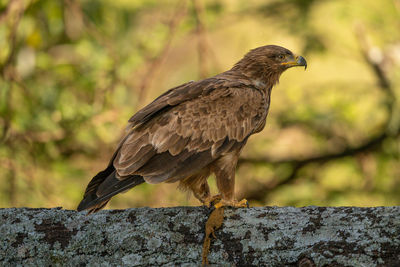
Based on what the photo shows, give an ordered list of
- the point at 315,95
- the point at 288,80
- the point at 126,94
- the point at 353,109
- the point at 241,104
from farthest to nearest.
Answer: the point at 288,80 < the point at 315,95 < the point at 353,109 < the point at 126,94 < the point at 241,104

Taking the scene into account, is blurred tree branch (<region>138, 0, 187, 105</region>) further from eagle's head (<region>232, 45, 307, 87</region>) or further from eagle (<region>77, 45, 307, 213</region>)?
eagle (<region>77, 45, 307, 213</region>)

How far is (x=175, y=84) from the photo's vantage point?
8.09 m

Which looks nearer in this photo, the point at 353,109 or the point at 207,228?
the point at 207,228

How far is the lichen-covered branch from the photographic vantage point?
3031 millimetres

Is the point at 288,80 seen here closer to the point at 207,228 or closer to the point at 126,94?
the point at 126,94

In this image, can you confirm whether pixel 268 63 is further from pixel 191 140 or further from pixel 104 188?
pixel 104 188

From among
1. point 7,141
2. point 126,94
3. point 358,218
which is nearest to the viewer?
point 358,218

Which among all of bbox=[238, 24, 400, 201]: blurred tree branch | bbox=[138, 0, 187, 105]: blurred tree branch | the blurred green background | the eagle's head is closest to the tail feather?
the eagle's head

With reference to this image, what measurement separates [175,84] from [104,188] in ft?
14.4

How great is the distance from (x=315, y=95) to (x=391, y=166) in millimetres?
1487

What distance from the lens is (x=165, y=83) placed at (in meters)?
8.77

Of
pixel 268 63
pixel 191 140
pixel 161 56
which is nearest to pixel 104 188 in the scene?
pixel 191 140

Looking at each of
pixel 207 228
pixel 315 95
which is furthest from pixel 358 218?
pixel 315 95

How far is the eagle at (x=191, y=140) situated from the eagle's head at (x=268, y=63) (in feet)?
1.35
